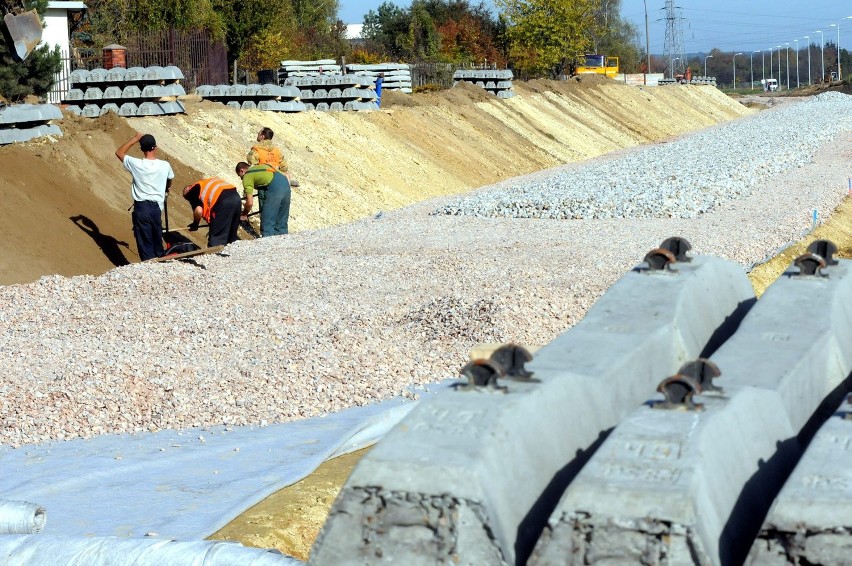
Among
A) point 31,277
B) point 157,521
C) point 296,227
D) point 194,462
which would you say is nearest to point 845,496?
point 157,521

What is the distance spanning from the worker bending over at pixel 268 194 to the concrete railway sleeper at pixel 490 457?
440 inches

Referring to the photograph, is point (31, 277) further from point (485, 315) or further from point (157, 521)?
point (157, 521)

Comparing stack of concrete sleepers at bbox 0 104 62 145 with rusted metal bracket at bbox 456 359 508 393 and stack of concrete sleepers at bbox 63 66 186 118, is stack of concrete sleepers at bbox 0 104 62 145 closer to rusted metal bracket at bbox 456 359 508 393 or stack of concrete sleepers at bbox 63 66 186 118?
stack of concrete sleepers at bbox 63 66 186 118

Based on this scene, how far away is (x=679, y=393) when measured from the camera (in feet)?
12.2

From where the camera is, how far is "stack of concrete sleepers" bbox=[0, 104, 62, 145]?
16641 mm

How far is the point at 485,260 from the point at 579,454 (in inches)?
357

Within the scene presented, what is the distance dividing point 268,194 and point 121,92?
6.62 meters

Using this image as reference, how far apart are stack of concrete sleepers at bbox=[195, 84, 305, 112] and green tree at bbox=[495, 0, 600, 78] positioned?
39538 millimetres

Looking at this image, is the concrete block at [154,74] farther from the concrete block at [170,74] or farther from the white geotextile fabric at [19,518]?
the white geotextile fabric at [19,518]

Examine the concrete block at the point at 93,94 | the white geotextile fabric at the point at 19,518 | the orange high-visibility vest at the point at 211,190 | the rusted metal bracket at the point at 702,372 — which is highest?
the concrete block at the point at 93,94

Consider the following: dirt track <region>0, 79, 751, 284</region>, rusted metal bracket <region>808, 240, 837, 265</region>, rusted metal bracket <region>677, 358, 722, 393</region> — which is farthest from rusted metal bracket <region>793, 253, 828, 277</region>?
dirt track <region>0, 79, 751, 284</region>

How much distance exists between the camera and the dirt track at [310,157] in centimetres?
1458

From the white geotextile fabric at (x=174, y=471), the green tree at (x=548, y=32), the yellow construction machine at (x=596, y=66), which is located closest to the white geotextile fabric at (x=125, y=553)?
the white geotextile fabric at (x=174, y=471)

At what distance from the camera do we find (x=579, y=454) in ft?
13.3
